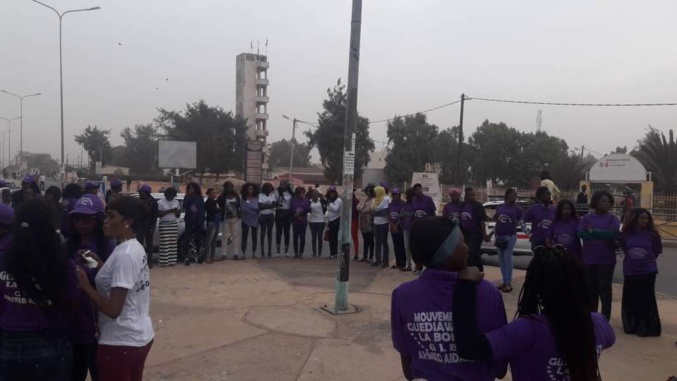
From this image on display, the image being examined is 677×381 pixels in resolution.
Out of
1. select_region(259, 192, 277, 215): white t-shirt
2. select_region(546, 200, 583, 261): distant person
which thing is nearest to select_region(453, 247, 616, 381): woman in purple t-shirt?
select_region(546, 200, 583, 261): distant person

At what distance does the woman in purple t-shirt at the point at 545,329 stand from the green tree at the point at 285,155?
342 feet

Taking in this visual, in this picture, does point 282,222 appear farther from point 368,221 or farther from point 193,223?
point 193,223

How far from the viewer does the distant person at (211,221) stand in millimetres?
10844

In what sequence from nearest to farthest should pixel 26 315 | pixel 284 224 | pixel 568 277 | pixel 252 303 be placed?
pixel 568 277, pixel 26 315, pixel 252 303, pixel 284 224

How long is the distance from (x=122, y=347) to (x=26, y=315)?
0.51m

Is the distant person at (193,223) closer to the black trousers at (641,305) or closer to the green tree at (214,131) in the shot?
the black trousers at (641,305)

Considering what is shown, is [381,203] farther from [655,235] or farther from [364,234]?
[655,235]

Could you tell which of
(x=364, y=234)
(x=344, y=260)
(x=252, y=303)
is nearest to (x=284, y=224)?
(x=364, y=234)

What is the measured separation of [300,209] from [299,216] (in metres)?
0.16

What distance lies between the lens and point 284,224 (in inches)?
481

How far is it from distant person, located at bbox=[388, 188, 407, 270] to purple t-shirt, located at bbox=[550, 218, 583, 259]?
376 centimetres

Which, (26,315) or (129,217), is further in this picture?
(129,217)

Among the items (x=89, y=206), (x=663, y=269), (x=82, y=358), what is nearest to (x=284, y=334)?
(x=82, y=358)

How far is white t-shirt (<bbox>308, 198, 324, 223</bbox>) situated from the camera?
1212 centimetres
